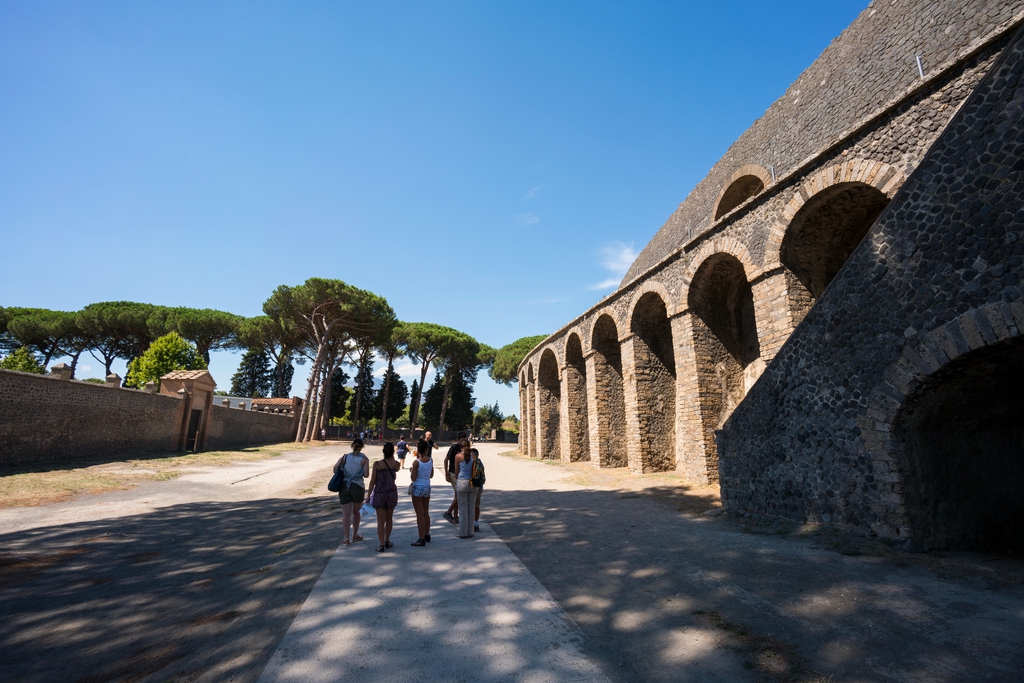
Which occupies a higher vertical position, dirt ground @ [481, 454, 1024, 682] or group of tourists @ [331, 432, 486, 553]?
group of tourists @ [331, 432, 486, 553]

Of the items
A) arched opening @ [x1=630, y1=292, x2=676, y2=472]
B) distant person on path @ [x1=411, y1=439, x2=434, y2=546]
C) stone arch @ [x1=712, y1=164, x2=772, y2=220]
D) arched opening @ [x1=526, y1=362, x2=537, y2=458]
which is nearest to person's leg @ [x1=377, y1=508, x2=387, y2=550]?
distant person on path @ [x1=411, y1=439, x2=434, y2=546]

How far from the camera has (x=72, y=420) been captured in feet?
46.2

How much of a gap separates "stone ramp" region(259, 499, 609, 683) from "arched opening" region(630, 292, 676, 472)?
33.9ft

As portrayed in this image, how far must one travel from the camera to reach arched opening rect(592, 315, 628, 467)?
1720 cm

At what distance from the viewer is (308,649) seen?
312cm

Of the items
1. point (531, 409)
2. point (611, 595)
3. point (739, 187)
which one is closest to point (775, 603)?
point (611, 595)

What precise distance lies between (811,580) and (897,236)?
4.27 metres

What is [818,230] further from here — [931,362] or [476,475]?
[476,475]

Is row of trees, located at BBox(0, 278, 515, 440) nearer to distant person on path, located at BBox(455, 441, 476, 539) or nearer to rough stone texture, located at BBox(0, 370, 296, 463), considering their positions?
rough stone texture, located at BBox(0, 370, 296, 463)

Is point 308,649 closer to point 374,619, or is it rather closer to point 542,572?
point 374,619

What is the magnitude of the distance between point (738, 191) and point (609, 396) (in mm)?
9142

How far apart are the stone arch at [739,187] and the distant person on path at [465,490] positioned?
13775 millimetres

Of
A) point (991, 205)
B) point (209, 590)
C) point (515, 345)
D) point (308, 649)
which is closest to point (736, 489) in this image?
point (991, 205)

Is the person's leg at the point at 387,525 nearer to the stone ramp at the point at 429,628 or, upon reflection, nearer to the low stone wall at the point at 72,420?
the stone ramp at the point at 429,628
